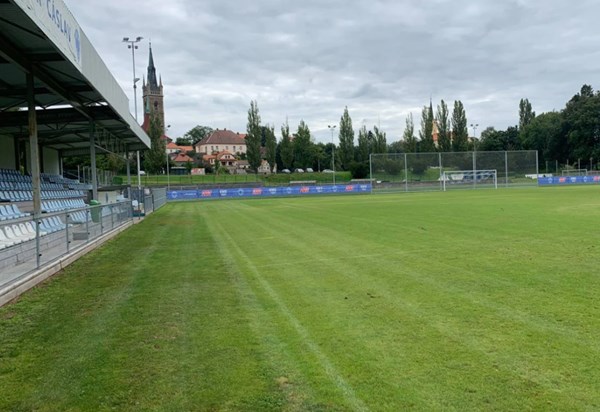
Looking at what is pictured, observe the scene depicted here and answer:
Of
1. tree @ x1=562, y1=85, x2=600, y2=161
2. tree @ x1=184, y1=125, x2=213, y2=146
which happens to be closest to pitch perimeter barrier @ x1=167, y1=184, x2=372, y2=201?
tree @ x1=562, y1=85, x2=600, y2=161

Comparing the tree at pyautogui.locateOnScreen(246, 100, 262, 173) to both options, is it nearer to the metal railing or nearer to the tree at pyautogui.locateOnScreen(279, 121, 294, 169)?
the tree at pyautogui.locateOnScreen(279, 121, 294, 169)

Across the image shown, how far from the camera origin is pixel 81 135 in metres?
31.0

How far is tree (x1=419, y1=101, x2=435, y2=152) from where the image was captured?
9094 centimetres

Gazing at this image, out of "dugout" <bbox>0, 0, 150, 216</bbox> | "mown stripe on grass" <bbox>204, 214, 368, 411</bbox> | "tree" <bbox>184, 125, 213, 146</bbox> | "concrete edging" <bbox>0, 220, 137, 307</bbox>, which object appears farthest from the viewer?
"tree" <bbox>184, 125, 213, 146</bbox>

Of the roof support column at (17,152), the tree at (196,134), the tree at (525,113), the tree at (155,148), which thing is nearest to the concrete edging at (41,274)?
the roof support column at (17,152)

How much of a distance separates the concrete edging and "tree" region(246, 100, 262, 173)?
2954 inches

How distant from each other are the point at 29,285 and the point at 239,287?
12.4 ft

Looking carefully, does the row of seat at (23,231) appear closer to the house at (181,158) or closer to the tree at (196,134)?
the house at (181,158)

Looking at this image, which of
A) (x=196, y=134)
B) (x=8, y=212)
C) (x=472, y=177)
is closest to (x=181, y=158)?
(x=196, y=134)

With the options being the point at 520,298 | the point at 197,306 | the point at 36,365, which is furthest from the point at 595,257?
the point at 36,365

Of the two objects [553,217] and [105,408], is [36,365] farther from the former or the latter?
[553,217]

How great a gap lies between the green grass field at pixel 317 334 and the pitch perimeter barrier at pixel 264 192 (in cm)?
4477

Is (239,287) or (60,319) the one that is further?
(239,287)

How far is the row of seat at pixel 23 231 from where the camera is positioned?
353 inches
